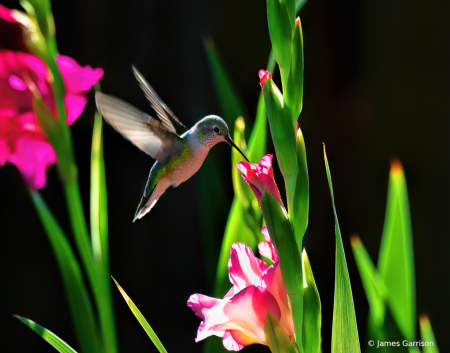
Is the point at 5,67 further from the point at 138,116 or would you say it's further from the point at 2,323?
the point at 2,323

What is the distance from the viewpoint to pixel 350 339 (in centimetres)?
33

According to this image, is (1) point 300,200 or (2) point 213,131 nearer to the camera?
(1) point 300,200

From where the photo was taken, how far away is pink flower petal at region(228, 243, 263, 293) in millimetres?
344

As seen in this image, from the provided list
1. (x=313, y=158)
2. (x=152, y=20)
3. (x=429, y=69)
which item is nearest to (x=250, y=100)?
(x=313, y=158)

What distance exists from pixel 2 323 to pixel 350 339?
100 centimetres

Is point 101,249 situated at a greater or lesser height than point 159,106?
lesser

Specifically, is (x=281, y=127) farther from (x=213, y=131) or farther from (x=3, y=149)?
(x=3, y=149)

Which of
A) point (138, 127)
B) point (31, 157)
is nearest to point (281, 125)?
point (138, 127)

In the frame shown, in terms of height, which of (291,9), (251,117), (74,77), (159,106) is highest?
(251,117)

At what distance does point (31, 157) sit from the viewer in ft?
1.93

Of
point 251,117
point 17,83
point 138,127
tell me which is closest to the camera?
point 138,127

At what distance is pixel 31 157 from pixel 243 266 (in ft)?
1.37

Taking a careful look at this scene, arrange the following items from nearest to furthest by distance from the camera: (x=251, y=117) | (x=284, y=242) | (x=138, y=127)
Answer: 1. (x=284, y=242)
2. (x=138, y=127)
3. (x=251, y=117)

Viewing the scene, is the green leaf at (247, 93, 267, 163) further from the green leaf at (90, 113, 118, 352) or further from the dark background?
the dark background
